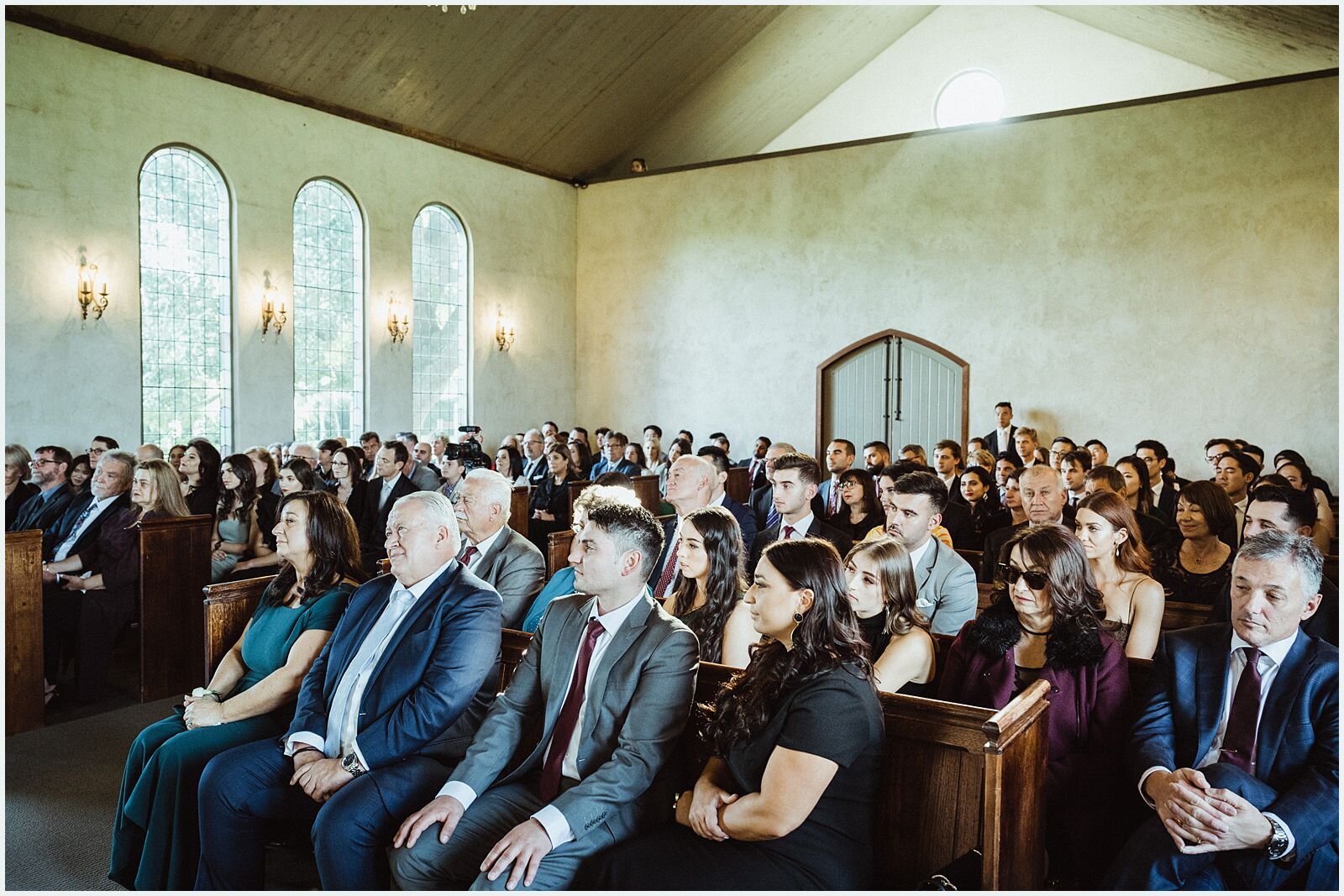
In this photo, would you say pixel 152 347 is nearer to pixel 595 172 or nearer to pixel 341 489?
pixel 341 489

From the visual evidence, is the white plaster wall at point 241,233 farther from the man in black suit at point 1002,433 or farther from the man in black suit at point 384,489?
the man in black suit at point 1002,433

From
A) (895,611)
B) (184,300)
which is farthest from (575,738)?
(184,300)

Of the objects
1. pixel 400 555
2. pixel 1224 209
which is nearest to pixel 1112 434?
pixel 1224 209

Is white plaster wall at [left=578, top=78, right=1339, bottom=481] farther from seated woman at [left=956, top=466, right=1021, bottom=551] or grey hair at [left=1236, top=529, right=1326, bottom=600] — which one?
grey hair at [left=1236, top=529, right=1326, bottom=600]

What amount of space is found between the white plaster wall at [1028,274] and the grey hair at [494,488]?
8.00 metres

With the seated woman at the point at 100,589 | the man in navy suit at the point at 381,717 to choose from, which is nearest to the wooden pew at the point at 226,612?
the man in navy suit at the point at 381,717

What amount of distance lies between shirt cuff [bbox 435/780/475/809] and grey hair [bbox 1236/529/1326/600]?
1955mm

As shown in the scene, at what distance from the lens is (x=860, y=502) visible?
5305 millimetres

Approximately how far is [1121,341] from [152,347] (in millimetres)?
9407

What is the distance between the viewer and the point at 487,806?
243 centimetres

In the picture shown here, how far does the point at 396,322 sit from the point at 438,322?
744 millimetres

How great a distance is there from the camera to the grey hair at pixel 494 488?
3.79 metres

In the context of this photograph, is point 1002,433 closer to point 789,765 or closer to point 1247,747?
point 1247,747

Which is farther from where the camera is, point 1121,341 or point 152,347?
point 1121,341
